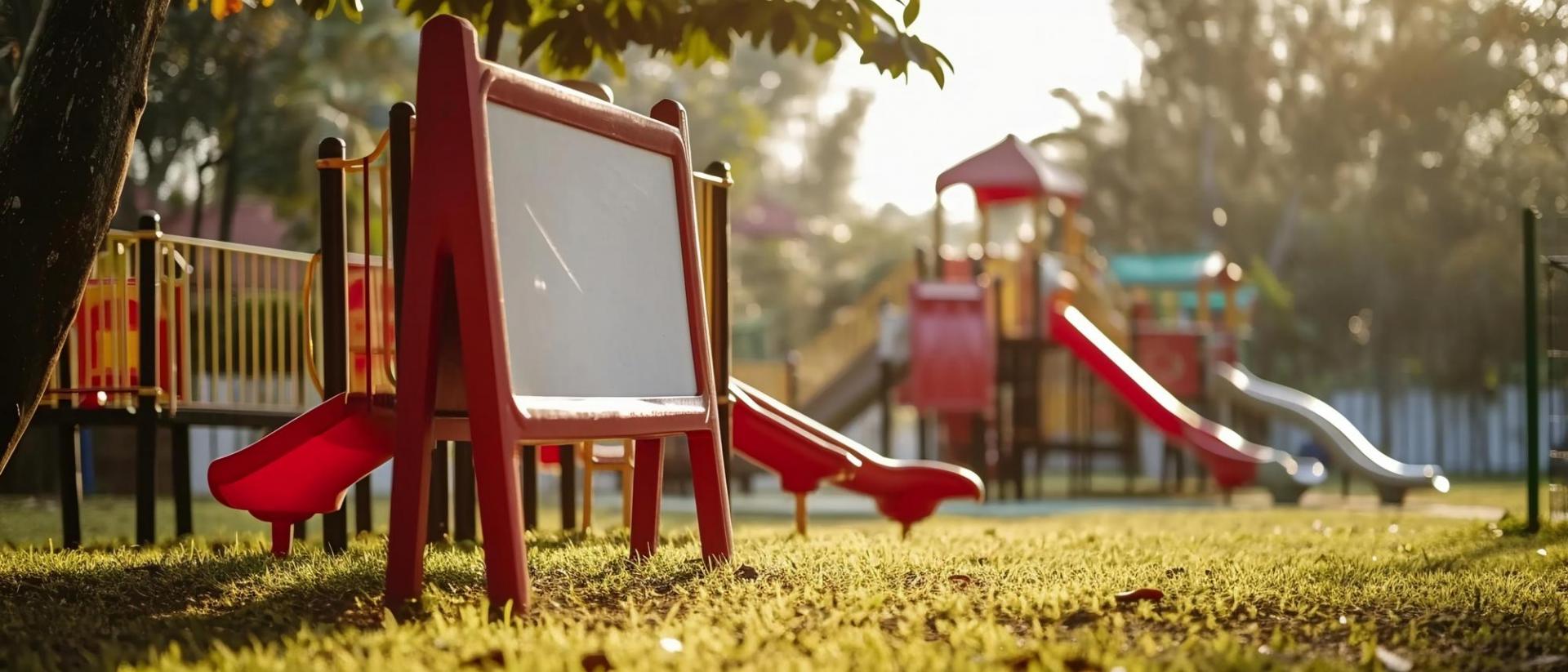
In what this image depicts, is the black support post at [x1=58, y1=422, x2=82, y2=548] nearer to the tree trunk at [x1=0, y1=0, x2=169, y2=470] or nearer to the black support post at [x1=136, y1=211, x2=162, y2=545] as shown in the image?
the black support post at [x1=136, y1=211, x2=162, y2=545]

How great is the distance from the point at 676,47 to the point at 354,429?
3148mm

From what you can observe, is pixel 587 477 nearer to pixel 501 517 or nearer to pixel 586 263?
pixel 586 263

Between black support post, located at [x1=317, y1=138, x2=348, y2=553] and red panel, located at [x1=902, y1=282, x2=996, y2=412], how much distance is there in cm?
1146

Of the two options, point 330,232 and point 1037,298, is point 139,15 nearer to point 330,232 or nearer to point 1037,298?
point 330,232

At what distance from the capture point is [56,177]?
5617mm

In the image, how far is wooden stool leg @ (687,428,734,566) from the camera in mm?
6074

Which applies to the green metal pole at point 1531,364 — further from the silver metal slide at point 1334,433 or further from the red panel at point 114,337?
the silver metal slide at point 1334,433

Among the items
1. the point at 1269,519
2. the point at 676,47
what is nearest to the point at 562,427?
the point at 676,47

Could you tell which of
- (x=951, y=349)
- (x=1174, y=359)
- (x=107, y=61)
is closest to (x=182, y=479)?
(x=107, y=61)

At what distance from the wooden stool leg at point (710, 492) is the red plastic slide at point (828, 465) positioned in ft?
7.67

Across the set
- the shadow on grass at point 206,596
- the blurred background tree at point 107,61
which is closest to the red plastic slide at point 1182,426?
the blurred background tree at point 107,61

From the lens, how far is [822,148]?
188ft

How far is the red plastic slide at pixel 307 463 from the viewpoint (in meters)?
6.25

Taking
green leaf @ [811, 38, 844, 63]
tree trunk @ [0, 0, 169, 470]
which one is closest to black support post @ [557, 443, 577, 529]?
green leaf @ [811, 38, 844, 63]
